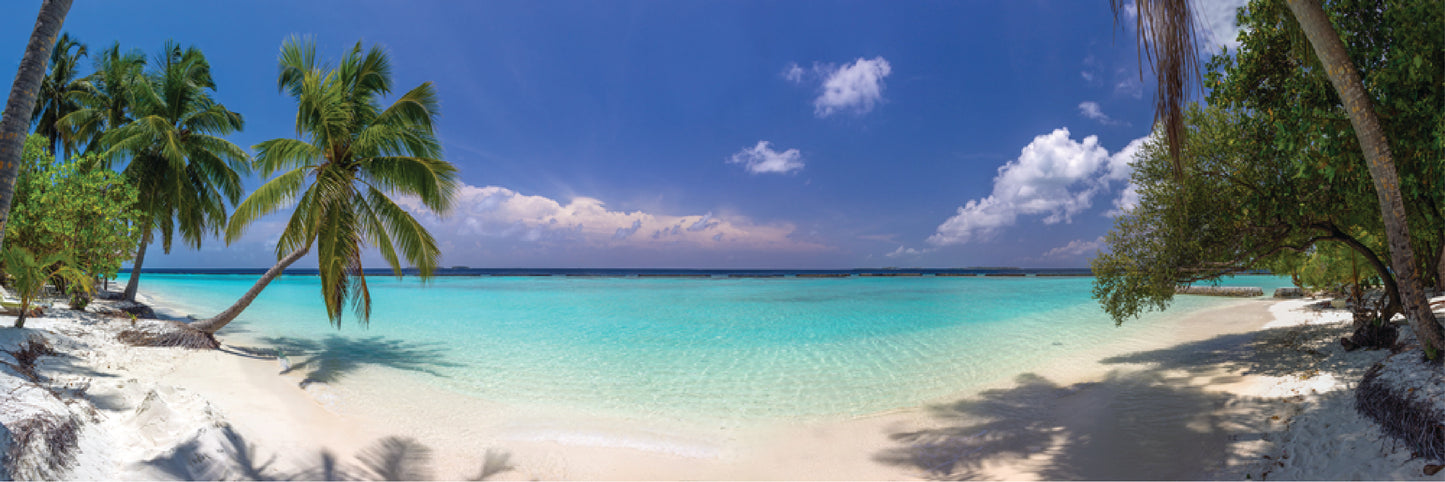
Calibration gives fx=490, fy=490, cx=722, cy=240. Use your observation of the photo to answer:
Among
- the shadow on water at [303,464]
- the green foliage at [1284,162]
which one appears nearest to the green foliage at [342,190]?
the shadow on water at [303,464]

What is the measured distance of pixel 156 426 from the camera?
393cm

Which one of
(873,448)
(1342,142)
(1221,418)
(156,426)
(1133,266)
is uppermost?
(1342,142)

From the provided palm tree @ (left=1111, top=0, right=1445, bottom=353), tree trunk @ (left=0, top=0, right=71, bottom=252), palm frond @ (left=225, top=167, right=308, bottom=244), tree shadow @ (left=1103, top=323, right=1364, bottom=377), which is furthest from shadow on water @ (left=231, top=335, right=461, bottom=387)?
tree shadow @ (left=1103, top=323, right=1364, bottom=377)

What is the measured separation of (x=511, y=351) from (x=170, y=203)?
11.0m

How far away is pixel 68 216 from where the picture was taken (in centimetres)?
817

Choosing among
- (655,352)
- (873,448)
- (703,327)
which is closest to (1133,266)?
(873,448)

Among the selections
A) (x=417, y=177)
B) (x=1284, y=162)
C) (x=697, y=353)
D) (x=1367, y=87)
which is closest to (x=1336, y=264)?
(x=1284, y=162)

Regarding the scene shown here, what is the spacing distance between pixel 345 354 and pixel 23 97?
8.12 meters

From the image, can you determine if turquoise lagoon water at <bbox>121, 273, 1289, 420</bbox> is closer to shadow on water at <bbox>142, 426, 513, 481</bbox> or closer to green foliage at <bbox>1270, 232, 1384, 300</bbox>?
shadow on water at <bbox>142, 426, 513, 481</bbox>

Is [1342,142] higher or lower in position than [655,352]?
higher

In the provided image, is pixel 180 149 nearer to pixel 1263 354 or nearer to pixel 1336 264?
pixel 1263 354

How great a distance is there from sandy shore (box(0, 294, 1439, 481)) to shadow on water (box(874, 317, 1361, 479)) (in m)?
0.03

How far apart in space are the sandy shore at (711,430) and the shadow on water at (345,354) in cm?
50

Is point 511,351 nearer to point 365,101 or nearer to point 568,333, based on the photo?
point 568,333
